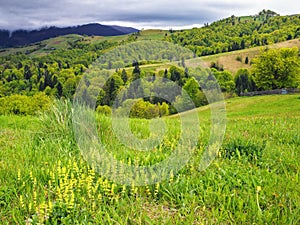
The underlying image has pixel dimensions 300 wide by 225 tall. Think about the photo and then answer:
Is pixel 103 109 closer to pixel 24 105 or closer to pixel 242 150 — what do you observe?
pixel 242 150

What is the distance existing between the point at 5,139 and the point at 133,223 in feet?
18.9

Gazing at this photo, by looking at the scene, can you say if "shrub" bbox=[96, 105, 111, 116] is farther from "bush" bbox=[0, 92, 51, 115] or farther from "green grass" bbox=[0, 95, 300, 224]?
"bush" bbox=[0, 92, 51, 115]

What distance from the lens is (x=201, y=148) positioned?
6449 mm

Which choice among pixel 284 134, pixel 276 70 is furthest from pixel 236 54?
pixel 284 134

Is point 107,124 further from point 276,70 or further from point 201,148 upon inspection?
point 276,70

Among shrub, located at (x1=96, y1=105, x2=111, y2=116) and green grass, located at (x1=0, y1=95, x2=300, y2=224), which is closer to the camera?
green grass, located at (x1=0, y1=95, x2=300, y2=224)

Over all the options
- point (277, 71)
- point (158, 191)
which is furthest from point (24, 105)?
point (158, 191)

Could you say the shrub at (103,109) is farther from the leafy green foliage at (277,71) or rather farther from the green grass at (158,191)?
the leafy green foliage at (277,71)

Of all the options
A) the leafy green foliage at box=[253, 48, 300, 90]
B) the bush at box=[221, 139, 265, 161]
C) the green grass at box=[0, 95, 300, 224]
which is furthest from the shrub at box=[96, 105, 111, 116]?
the leafy green foliage at box=[253, 48, 300, 90]

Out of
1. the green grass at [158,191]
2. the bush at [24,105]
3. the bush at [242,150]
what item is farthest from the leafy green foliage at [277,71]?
the green grass at [158,191]

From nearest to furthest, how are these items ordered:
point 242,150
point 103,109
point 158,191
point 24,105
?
point 158,191
point 242,150
point 103,109
point 24,105

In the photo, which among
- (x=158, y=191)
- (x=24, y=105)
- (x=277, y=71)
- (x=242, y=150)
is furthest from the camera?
(x=277, y=71)

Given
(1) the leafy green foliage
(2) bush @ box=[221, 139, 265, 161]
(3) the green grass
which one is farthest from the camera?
(1) the leafy green foliage

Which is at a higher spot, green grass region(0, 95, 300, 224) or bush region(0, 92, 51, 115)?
green grass region(0, 95, 300, 224)
